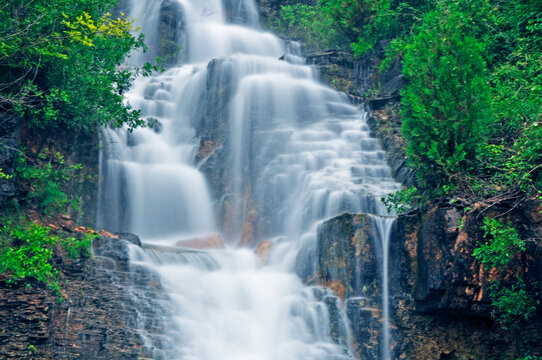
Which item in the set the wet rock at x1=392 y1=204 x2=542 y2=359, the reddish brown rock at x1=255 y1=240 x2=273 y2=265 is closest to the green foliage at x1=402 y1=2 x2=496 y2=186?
the wet rock at x1=392 y1=204 x2=542 y2=359

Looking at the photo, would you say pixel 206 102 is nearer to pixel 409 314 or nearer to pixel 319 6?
pixel 319 6

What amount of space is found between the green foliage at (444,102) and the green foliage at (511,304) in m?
2.80

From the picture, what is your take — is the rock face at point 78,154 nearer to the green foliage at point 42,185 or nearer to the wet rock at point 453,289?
the green foliage at point 42,185

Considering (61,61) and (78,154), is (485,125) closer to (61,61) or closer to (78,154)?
(61,61)

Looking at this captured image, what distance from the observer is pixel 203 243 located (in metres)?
→ 19.0

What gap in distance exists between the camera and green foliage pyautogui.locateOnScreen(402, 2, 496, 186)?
11906mm

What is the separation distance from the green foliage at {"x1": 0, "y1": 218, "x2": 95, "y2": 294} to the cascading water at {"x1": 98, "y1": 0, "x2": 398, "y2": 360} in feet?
6.82

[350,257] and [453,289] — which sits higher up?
[350,257]

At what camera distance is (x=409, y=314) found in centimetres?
1231

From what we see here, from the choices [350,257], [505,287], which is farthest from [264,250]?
[505,287]

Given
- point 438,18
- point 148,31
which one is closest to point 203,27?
point 148,31

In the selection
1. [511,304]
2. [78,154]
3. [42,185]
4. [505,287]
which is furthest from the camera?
[78,154]

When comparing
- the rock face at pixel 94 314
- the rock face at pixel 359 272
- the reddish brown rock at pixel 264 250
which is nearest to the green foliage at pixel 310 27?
the reddish brown rock at pixel 264 250

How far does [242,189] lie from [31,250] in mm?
11339
